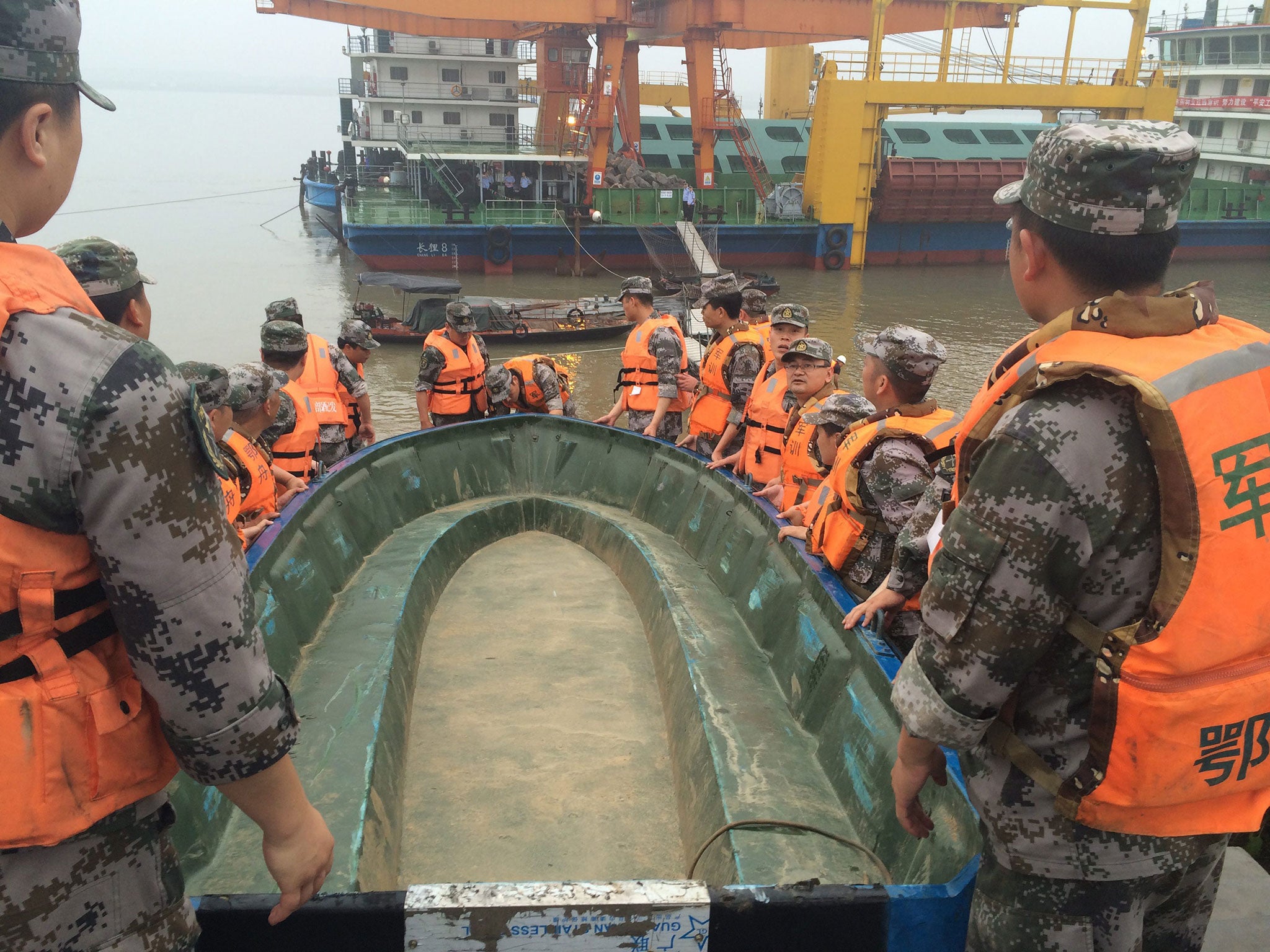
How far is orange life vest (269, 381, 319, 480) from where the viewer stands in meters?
5.59

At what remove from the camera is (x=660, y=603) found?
4.77 m

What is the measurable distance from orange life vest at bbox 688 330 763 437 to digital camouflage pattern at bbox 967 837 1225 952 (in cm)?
510

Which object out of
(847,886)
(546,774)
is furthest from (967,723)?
(546,774)

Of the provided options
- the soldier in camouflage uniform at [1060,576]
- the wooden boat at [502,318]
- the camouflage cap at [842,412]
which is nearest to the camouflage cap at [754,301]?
the camouflage cap at [842,412]

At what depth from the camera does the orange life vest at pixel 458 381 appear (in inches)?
295

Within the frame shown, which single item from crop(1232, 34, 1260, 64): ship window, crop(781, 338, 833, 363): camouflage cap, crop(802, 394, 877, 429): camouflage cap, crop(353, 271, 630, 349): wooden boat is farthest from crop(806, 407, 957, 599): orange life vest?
crop(1232, 34, 1260, 64): ship window

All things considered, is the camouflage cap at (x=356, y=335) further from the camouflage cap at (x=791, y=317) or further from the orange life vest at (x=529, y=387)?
the camouflage cap at (x=791, y=317)

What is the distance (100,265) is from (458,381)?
461 centimetres

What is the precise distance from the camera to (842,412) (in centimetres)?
403

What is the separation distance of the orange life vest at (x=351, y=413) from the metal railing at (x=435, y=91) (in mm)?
26193

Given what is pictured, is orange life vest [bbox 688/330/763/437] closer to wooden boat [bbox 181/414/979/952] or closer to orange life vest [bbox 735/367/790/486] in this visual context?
wooden boat [bbox 181/414/979/952]

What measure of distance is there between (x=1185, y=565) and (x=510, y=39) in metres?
30.1

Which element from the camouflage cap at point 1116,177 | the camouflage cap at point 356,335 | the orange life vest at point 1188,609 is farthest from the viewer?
the camouflage cap at point 356,335

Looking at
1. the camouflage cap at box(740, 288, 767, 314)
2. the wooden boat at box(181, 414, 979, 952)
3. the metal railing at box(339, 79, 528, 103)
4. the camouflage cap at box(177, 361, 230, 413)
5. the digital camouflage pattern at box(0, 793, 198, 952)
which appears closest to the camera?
the digital camouflage pattern at box(0, 793, 198, 952)
